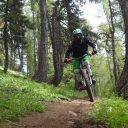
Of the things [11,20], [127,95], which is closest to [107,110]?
[127,95]

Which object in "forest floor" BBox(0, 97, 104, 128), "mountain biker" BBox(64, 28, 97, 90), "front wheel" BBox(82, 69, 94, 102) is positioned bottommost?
"forest floor" BBox(0, 97, 104, 128)

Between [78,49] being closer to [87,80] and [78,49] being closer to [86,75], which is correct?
[86,75]

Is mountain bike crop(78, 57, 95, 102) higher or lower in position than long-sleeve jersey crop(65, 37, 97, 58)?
lower

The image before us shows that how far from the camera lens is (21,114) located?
25.4 feet

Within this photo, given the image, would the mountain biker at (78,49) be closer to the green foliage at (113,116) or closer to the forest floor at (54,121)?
the forest floor at (54,121)

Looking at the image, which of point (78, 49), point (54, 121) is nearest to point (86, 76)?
point (78, 49)

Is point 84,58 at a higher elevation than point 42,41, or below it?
below

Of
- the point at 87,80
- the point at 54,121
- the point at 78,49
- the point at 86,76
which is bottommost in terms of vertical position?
the point at 54,121

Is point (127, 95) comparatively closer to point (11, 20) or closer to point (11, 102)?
point (11, 102)

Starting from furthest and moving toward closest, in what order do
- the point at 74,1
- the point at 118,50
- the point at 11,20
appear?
1. the point at 118,50
2. the point at 11,20
3. the point at 74,1

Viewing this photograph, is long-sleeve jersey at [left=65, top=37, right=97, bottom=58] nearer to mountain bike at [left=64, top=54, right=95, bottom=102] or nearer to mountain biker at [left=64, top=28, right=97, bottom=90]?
mountain biker at [left=64, top=28, right=97, bottom=90]

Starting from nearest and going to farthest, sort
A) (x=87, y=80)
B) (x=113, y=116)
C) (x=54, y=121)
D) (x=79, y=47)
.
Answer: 1. (x=113, y=116)
2. (x=54, y=121)
3. (x=87, y=80)
4. (x=79, y=47)

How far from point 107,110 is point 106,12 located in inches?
1398

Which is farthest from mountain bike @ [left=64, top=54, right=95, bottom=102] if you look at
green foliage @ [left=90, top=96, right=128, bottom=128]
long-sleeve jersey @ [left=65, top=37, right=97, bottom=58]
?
green foliage @ [left=90, top=96, right=128, bottom=128]
